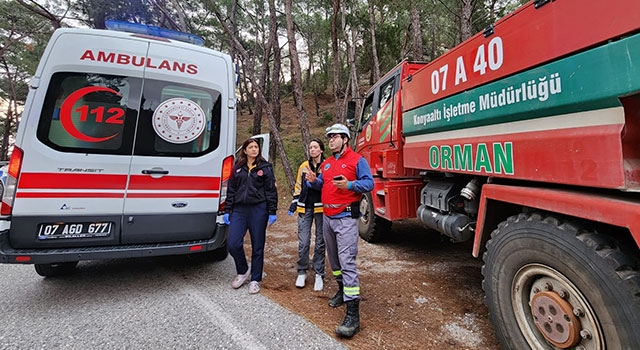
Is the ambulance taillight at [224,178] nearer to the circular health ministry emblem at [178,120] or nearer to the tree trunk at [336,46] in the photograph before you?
the circular health ministry emblem at [178,120]

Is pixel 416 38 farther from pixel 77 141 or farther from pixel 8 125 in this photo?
pixel 8 125

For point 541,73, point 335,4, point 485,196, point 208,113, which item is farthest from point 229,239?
point 335,4

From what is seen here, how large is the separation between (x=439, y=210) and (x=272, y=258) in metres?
2.33

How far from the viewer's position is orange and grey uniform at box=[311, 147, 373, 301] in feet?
7.98

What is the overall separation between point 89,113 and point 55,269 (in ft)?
6.25

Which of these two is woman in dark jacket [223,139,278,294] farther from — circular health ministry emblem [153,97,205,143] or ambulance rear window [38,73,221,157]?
circular health ministry emblem [153,97,205,143]

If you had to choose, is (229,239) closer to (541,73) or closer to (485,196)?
(485,196)

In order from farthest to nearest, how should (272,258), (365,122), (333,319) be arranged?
(365,122)
(272,258)
(333,319)

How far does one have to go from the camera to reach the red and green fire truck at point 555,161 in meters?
1.37

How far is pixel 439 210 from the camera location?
309 cm

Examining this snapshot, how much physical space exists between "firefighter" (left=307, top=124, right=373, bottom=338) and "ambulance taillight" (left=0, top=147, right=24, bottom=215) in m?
2.57

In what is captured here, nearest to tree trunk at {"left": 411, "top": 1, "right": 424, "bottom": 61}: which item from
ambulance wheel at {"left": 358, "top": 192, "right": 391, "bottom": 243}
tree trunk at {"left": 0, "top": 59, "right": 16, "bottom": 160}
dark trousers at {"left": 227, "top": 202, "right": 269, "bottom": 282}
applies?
ambulance wheel at {"left": 358, "top": 192, "right": 391, "bottom": 243}

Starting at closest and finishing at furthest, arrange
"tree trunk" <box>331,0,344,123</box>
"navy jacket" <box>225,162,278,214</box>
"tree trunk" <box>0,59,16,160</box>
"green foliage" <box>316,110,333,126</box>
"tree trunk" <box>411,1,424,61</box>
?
"navy jacket" <box>225,162,278,214</box> < "tree trunk" <box>411,1,424,61</box> < "tree trunk" <box>331,0,344,123</box> < "tree trunk" <box>0,59,16,160</box> < "green foliage" <box>316,110,333,126</box>

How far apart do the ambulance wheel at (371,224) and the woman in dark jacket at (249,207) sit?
1.90 meters
